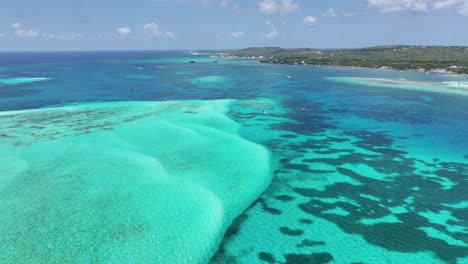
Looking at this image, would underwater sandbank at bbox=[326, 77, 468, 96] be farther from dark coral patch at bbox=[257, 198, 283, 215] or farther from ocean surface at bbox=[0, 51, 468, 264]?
dark coral patch at bbox=[257, 198, 283, 215]

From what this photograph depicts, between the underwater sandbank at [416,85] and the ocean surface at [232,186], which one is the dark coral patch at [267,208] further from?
the underwater sandbank at [416,85]

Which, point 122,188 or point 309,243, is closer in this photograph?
point 309,243

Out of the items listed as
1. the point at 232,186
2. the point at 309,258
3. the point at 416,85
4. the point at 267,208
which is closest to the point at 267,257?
the point at 309,258

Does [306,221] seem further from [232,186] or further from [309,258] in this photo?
[232,186]

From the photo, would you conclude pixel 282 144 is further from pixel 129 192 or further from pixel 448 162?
pixel 129 192

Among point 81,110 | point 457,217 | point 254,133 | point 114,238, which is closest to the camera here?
point 114,238

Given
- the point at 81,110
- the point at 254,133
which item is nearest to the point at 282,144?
the point at 254,133

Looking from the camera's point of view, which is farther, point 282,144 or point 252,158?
point 282,144
